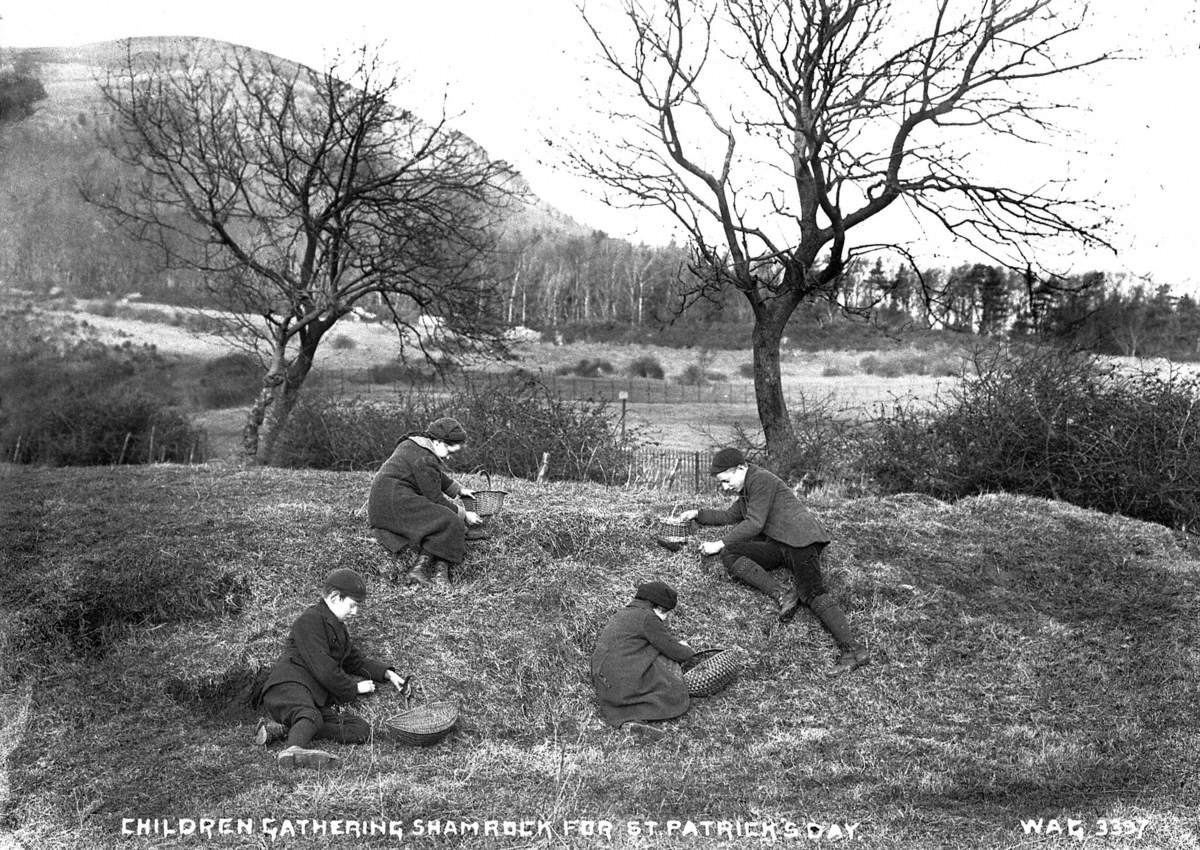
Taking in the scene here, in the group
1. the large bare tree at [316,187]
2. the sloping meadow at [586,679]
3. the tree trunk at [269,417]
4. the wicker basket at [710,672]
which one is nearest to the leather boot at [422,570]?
the sloping meadow at [586,679]

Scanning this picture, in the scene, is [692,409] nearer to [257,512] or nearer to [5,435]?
[5,435]

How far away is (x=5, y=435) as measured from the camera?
66.4 feet

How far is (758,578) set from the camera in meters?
8.00

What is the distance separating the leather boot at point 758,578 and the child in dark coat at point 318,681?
10.5ft

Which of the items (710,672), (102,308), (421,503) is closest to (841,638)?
(710,672)

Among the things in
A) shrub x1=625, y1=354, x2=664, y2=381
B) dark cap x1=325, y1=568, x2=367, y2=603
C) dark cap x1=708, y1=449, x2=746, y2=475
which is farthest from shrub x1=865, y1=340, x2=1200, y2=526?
shrub x1=625, y1=354, x2=664, y2=381

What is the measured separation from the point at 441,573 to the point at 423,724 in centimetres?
204

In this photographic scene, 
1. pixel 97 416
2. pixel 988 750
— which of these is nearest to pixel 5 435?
pixel 97 416

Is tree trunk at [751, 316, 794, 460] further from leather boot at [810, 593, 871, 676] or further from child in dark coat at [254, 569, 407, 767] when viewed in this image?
child in dark coat at [254, 569, 407, 767]

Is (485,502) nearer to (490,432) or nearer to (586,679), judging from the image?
(586,679)

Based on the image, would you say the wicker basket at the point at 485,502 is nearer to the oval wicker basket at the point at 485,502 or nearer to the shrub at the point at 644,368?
the oval wicker basket at the point at 485,502

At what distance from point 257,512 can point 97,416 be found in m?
13.0

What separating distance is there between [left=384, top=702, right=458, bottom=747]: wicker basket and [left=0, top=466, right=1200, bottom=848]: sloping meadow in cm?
9

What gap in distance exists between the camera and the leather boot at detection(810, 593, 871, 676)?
7359 mm
